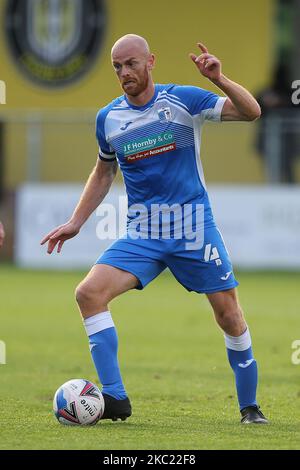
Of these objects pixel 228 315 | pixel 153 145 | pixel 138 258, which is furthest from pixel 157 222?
pixel 228 315

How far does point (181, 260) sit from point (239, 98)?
1.16m

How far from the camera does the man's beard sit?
7855 mm

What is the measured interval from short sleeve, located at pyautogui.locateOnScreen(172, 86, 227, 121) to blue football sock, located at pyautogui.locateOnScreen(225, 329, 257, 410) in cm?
144

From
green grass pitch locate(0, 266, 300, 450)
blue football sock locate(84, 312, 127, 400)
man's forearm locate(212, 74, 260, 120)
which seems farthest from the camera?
blue football sock locate(84, 312, 127, 400)

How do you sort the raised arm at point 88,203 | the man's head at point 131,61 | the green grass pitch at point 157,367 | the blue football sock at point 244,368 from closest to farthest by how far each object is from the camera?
the green grass pitch at point 157,367 → the man's head at point 131,61 → the blue football sock at point 244,368 → the raised arm at point 88,203

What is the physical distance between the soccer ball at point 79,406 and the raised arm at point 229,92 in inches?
76.2

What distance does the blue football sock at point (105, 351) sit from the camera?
7871mm

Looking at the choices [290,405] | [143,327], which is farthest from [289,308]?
[290,405]

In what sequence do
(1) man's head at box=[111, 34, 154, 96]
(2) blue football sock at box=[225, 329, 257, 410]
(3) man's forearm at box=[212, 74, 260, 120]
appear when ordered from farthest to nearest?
(2) blue football sock at box=[225, 329, 257, 410] → (1) man's head at box=[111, 34, 154, 96] → (3) man's forearm at box=[212, 74, 260, 120]

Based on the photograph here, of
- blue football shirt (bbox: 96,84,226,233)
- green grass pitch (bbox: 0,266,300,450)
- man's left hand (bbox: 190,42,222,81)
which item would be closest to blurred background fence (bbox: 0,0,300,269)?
green grass pitch (bbox: 0,266,300,450)

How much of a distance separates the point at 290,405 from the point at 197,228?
5.74ft

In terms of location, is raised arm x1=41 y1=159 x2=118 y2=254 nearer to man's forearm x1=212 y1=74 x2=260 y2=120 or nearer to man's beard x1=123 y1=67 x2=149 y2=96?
man's beard x1=123 y1=67 x2=149 y2=96

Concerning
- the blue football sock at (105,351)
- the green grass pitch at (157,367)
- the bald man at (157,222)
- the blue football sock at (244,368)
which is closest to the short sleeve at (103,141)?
the bald man at (157,222)

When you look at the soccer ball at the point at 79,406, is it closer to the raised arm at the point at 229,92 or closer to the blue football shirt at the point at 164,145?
the blue football shirt at the point at 164,145
